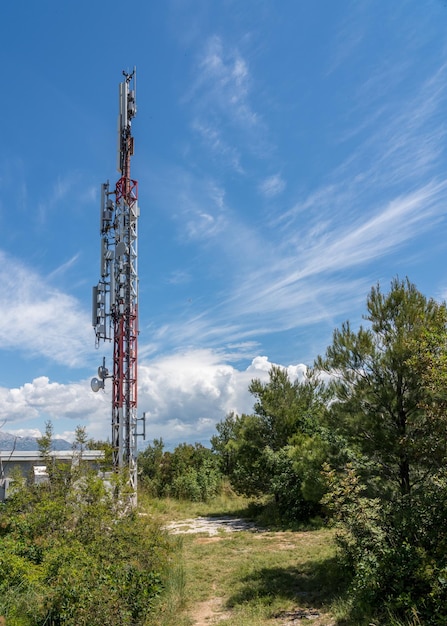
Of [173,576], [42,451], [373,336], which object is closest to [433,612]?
[373,336]

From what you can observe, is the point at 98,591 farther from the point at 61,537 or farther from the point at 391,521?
the point at 391,521

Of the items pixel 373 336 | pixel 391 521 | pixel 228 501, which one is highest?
pixel 373 336

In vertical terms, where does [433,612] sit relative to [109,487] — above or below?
below

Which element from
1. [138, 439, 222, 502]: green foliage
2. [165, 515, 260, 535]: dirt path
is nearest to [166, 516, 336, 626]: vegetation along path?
[165, 515, 260, 535]: dirt path

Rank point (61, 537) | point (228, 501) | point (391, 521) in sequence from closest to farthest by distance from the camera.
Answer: point (391, 521) < point (61, 537) < point (228, 501)

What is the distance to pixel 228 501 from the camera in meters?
21.8

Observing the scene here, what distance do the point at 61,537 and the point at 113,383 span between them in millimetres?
7456

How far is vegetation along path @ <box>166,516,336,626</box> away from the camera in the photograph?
6.73 meters

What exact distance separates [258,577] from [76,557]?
13.1ft

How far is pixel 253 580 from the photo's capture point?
852 cm

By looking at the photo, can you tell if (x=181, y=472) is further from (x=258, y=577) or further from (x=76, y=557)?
(x=76, y=557)

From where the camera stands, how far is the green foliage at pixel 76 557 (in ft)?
17.3

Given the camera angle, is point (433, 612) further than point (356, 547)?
No

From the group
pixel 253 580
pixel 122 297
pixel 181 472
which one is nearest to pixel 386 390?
pixel 253 580
